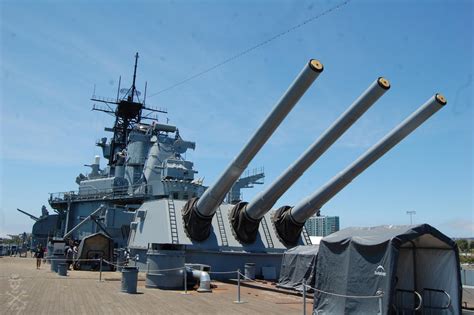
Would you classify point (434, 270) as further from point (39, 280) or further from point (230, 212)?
point (39, 280)

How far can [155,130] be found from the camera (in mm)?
30641

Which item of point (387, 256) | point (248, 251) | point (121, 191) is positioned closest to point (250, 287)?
point (248, 251)

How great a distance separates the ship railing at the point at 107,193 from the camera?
26.5 metres

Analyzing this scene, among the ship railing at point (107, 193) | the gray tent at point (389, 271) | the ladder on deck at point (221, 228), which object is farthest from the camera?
the ship railing at point (107, 193)

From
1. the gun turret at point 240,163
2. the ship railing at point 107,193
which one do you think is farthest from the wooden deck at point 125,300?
the ship railing at point 107,193

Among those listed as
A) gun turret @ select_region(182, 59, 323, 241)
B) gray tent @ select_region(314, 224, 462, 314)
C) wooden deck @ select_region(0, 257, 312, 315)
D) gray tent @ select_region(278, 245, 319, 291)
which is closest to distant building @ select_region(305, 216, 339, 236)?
gun turret @ select_region(182, 59, 323, 241)

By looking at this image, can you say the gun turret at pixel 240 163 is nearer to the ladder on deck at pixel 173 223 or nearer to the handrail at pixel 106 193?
the ladder on deck at pixel 173 223

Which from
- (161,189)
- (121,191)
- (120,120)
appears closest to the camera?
(161,189)

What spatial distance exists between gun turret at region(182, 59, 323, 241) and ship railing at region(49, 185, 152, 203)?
1293 centimetres

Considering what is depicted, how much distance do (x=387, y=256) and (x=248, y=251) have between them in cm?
768

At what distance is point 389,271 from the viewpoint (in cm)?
625

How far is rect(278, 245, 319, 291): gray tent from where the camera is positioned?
441 inches

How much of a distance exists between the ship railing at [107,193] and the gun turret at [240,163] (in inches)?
509

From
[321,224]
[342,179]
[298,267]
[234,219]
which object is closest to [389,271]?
[342,179]
